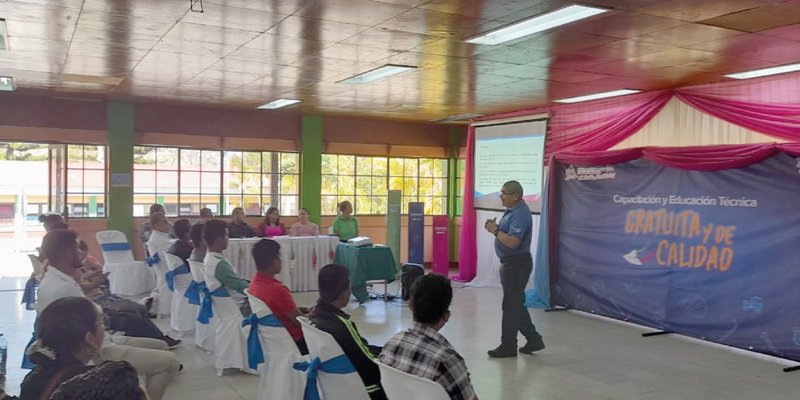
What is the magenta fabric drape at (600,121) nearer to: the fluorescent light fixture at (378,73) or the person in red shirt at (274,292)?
the fluorescent light fixture at (378,73)

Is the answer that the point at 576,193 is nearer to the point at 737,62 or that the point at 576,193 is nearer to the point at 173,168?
the point at 737,62

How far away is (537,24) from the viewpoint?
4816mm

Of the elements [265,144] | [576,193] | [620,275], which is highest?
[265,144]

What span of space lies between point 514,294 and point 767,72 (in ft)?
10.8

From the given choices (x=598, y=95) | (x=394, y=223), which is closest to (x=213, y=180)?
(x=394, y=223)

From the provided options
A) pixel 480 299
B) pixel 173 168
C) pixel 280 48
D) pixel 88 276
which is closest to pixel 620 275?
pixel 480 299

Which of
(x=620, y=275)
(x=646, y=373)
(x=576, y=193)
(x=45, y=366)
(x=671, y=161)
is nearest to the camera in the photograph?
(x=45, y=366)

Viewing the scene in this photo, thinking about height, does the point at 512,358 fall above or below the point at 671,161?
below

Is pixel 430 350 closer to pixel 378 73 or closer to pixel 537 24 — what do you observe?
pixel 537 24

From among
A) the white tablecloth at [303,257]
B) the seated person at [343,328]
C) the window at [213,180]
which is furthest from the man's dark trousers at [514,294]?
the window at [213,180]

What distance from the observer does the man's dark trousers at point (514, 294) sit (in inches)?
231

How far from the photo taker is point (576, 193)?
843cm

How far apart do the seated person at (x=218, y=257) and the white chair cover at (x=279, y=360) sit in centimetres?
113

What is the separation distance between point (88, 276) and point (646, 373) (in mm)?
4708
